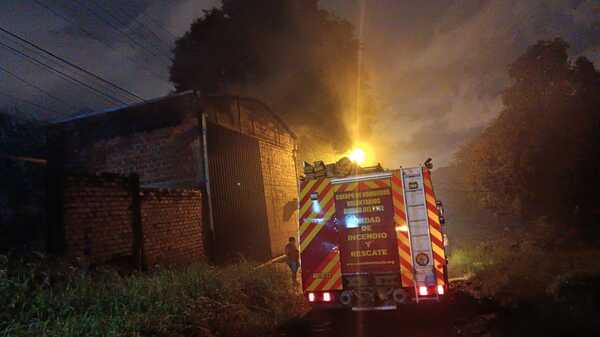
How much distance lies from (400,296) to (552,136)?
17156 millimetres

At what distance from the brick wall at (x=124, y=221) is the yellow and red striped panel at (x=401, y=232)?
5314 mm

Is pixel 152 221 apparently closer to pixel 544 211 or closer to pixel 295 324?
pixel 295 324

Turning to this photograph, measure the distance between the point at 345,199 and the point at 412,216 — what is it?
118cm

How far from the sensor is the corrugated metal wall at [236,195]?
34.9 feet

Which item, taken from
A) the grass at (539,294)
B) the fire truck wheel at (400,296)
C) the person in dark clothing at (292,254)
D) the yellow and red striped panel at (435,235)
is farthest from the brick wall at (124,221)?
the grass at (539,294)

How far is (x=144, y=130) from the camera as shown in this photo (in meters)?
10.9

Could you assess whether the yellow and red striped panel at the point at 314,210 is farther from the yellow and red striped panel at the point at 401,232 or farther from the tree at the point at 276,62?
the tree at the point at 276,62

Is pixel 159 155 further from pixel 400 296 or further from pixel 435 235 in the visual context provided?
pixel 435 235

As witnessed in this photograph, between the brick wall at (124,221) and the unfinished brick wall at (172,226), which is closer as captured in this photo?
the brick wall at (124,221)

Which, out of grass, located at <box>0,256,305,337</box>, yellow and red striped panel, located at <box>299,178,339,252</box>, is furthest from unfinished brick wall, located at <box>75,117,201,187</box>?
yellow and red striped panel, located at <box>299,178,339,252</box>

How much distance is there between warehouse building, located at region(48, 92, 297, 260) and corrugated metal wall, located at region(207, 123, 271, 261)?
3cm

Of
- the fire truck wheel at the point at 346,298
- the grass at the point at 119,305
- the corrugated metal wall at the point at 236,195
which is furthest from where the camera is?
the corrugated metal wall at the point at 236,195

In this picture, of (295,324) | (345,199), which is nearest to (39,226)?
(295,324)

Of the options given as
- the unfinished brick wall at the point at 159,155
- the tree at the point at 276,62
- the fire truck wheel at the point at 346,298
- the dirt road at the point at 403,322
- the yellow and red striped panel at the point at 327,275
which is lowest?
the dirt road at the point at 403,322
